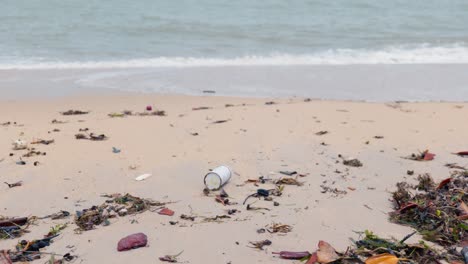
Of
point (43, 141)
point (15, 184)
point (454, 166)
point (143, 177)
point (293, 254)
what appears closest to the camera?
point (293, 254)

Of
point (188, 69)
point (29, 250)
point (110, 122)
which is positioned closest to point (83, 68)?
point (188, 69)

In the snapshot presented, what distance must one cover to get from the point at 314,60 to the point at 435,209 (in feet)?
28.4

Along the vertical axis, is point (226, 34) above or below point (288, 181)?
above

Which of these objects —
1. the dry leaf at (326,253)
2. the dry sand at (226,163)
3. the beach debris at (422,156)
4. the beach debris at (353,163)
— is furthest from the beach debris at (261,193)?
the beach debris at (422,156)

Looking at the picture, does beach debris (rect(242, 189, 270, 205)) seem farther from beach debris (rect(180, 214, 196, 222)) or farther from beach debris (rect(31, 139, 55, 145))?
beach debris (rect(31, 139, 55, 145))

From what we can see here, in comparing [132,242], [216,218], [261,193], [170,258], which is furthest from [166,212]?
[261,193]

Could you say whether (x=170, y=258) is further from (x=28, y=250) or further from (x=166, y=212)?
(x=28, y=250)

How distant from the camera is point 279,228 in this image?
3.69m

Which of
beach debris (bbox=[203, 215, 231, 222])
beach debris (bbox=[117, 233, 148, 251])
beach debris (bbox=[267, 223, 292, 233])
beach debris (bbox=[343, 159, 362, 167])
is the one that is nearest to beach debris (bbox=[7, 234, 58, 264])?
beach debris (bbox=[117, 233, 148, 251])

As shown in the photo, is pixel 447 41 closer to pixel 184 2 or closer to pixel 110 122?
pixel 184 2

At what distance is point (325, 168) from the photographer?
16.2 feet

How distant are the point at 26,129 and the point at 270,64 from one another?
6446 millimetres

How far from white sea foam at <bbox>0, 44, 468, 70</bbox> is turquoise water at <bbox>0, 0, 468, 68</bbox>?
0.9 inches

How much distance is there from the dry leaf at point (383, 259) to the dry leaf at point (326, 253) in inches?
7.8
